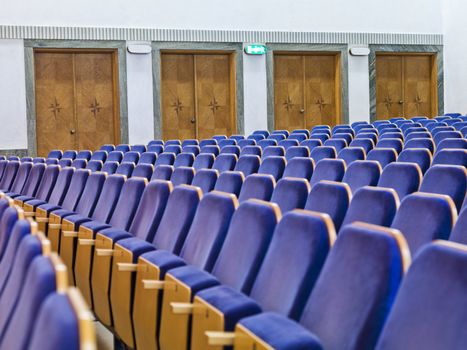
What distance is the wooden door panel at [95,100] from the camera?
7.68 ft

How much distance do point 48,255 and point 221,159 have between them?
852 mm

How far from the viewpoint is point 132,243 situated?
0.60 meters

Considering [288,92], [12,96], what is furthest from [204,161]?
[288,92]

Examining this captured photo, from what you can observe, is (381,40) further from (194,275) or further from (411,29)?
(194,275)

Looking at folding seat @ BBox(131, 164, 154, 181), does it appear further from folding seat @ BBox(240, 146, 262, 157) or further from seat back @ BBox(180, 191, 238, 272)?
seat back @ BBox(180, 191, 238, 272)

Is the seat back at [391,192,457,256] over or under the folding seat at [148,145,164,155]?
under

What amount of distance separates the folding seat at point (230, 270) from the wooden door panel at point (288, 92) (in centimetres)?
210

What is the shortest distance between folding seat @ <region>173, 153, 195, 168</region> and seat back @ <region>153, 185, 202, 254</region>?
2.02 feet

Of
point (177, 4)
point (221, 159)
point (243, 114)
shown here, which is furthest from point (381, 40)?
point (221, 159)

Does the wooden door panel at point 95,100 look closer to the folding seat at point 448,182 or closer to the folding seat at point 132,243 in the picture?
the folding seat at point 132,243

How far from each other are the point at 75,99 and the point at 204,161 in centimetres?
125

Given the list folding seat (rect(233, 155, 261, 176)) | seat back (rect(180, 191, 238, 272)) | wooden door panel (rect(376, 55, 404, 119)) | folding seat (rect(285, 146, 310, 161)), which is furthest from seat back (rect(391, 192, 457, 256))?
wooden door panel (rect(376, 55, 404, 119))

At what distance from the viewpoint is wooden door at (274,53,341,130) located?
258cm

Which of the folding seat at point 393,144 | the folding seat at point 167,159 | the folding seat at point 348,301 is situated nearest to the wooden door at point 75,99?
the folding seat at point 167,159
